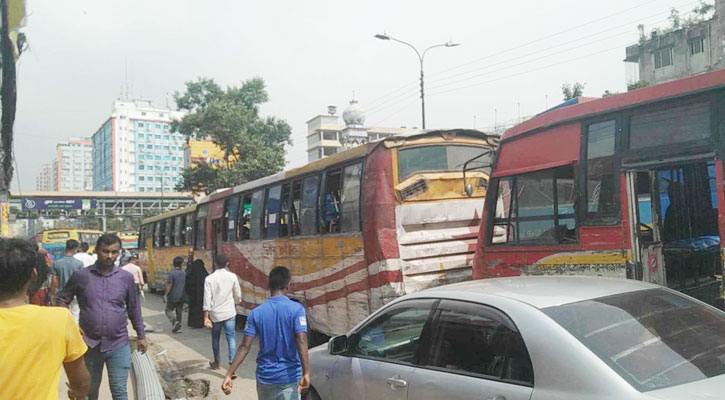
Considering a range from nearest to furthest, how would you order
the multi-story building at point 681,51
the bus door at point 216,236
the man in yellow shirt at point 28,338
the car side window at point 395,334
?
the man in yellow shirt at point 28,338 → the car side window at point 395,334 → the bus door at point 216,236 → the multi-story building at point 681,51

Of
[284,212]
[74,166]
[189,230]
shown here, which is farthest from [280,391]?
[74,166]

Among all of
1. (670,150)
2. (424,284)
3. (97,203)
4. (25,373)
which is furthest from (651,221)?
(97,203)

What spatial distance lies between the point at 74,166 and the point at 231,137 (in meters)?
140

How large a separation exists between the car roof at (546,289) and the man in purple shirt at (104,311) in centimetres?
270

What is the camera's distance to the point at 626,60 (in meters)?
41.7

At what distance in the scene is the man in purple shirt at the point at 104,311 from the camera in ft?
15.6

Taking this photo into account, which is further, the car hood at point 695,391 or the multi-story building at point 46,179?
the multi-story building at point 46,179

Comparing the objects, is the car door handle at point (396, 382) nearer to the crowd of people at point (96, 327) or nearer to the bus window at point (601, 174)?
the crowd of people at point (96, 327)

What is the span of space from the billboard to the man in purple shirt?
215 ft

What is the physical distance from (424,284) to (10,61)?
209 inches

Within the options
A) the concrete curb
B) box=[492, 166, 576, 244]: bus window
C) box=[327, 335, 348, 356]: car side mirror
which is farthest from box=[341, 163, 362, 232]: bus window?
box=[327, 335, 348, 356]: car side mirror

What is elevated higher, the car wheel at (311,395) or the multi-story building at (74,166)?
the multi-story building at (74,166)

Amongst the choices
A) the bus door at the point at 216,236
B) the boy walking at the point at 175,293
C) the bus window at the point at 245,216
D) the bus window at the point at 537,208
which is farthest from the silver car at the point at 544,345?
the bus door at the point at 216,236

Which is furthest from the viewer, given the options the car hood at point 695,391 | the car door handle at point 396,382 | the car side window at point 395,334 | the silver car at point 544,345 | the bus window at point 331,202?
the bus window at point 331,202
